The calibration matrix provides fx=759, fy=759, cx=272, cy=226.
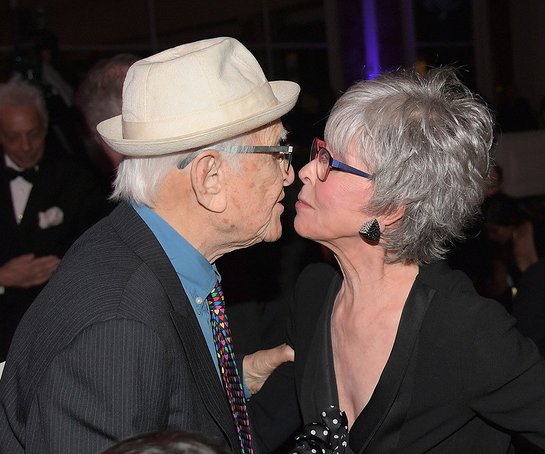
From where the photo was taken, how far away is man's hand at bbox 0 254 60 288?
3467mm

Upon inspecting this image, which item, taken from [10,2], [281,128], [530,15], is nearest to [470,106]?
[281,128]

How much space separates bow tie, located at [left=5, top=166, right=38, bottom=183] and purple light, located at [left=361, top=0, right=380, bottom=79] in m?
9.66

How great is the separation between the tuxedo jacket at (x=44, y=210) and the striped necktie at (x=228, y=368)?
1.99 meters

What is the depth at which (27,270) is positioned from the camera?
349 centimetres

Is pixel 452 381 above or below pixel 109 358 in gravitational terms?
below

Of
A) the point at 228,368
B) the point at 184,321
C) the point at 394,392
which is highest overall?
the point at 184,321

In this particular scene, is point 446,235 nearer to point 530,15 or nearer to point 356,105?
point 356,105

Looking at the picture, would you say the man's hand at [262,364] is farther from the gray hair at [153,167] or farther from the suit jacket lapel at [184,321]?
the gray hair at [153,167]

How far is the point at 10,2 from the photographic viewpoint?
8453 millimetres

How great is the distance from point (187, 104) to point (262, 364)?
99cm

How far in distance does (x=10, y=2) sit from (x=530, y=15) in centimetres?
1047

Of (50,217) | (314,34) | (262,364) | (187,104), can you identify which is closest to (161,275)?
(187,104)

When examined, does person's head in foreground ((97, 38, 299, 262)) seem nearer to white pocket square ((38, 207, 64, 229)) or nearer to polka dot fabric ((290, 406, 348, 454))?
polka dot fabric ((290, 406, 348, 454))

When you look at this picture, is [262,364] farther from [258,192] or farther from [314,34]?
[314,34]
